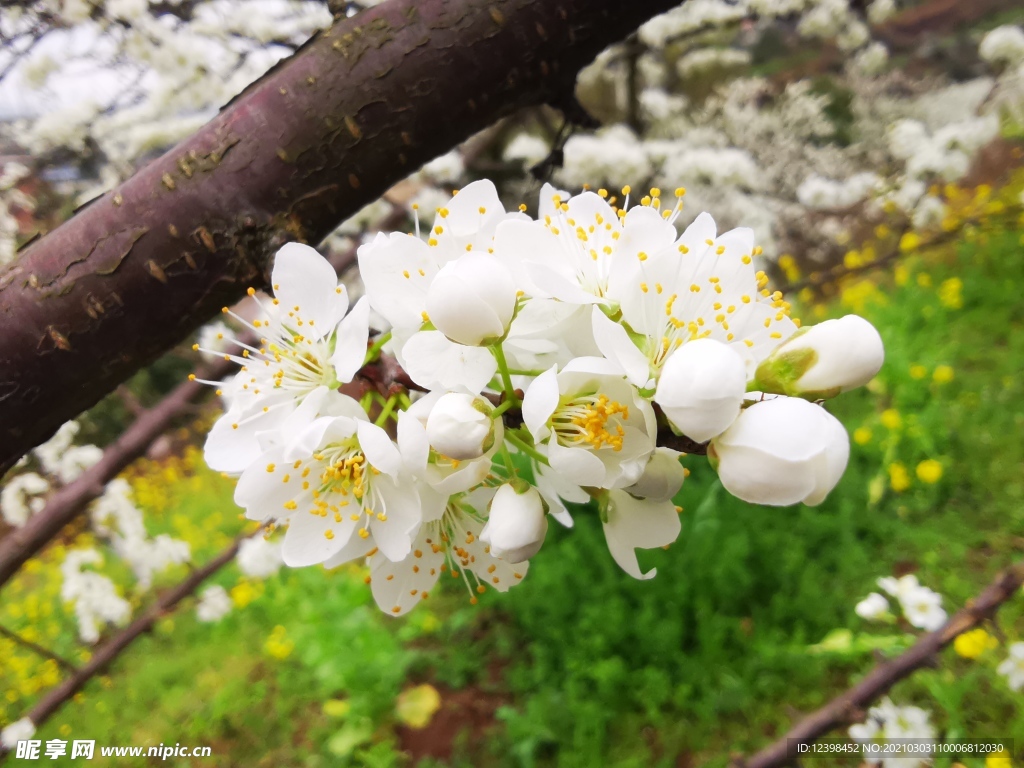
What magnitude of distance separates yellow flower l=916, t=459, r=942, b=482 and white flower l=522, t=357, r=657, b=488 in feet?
9.20

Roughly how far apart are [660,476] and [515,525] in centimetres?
18

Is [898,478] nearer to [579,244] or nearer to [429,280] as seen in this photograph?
[579,244]

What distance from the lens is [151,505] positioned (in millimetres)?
5582

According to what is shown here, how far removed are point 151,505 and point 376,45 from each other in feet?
19.0

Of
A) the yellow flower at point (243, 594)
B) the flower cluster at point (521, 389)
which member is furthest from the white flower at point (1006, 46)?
the yellow flower at point (243, 594)

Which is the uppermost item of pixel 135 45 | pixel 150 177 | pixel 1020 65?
pixel 135 45

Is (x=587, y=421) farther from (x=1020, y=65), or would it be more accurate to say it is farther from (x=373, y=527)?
(x=1020, y=65)

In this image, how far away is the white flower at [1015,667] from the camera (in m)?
1.91

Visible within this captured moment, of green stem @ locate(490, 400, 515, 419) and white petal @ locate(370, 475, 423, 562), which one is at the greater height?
green stem @ locate(490, 400, 515, 419)

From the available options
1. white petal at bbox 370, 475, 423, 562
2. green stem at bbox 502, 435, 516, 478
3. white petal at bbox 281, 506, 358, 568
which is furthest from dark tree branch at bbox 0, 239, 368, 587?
green stem at bbox 502, 435, 516, 478

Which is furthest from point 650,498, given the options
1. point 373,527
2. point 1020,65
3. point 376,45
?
point 1020,65

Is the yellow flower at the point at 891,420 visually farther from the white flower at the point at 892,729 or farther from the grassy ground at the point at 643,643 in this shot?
the white flower at the point at 892,729

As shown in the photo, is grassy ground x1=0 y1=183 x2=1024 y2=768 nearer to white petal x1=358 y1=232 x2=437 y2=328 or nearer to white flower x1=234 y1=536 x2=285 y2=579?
white flower x1=234 y1=536 x2=285 y2=579

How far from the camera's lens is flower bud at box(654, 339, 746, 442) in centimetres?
59
